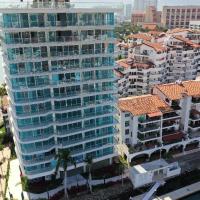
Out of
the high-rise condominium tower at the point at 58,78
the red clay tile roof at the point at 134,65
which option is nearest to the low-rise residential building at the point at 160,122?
the high-rise condominium tower at the point at 58,78

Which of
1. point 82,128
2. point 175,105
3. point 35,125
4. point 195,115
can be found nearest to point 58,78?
point 35,125

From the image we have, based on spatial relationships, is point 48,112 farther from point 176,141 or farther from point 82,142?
point 176,141

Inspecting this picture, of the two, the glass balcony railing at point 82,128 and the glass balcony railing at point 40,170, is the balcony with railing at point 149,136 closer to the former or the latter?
the glass balcony railing at point 82,128

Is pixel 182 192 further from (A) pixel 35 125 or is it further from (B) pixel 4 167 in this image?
(B) pixel 4 167

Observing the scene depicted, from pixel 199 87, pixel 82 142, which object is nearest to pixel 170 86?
pixel 199 87

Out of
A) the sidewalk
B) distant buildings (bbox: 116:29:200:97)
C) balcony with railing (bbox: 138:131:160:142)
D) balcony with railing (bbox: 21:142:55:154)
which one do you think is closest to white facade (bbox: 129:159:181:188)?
balcony with railing (bbox: 138:131:160:142)

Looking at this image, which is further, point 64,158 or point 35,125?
point 35,125

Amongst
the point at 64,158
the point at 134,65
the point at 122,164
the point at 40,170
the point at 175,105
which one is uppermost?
the point at 134,65
